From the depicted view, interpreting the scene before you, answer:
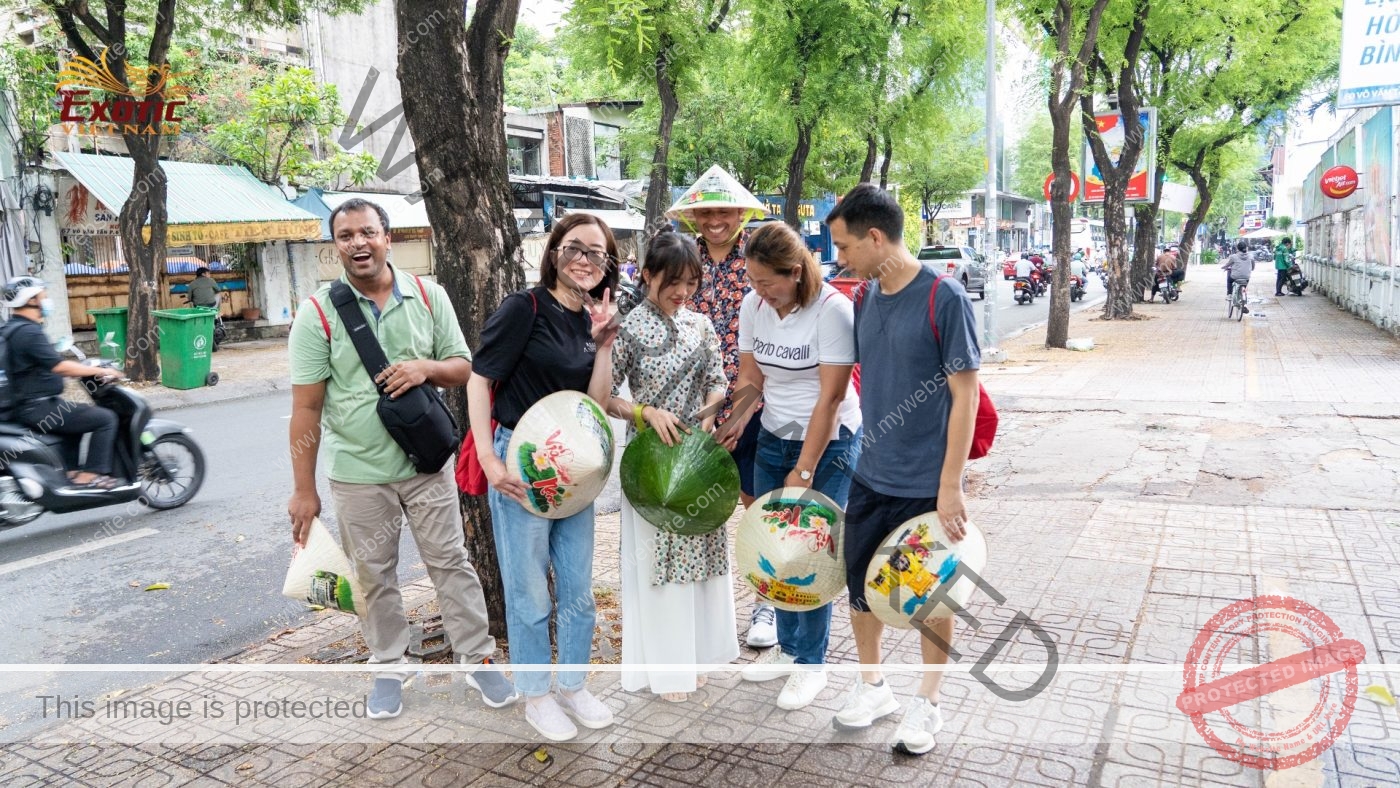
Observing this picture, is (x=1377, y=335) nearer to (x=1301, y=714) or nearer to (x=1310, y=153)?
(x=1301, y=714)

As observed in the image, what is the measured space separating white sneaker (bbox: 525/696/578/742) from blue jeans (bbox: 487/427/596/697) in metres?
Answer: 0.04

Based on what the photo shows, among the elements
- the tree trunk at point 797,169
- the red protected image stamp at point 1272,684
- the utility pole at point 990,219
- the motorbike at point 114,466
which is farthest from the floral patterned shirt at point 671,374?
the tree trunk at point 797,169

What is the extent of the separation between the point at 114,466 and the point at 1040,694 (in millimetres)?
6297

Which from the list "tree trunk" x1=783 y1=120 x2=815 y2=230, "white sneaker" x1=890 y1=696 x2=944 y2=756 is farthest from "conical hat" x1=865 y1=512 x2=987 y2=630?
"tree trunk" x1=783 y1=120 x2=815 y2=230

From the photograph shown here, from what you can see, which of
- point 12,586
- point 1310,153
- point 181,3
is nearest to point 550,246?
point 12,586

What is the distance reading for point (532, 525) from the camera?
3338 millimetres

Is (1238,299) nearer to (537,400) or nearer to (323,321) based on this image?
(537,400)

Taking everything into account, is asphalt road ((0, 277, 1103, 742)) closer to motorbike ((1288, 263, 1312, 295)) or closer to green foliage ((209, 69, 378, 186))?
green foliage ((209, 69, 378, 186))

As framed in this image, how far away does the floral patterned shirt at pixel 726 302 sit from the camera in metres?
4.05

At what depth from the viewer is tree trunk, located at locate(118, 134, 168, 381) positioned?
13.4 m

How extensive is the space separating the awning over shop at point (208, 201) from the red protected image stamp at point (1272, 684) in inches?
621

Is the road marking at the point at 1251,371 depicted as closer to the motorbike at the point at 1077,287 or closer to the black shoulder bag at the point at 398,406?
the black shoulder bag at the point at 398,406

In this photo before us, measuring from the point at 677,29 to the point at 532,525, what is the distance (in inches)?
517

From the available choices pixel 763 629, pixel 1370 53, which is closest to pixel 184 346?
pixel 763 629
